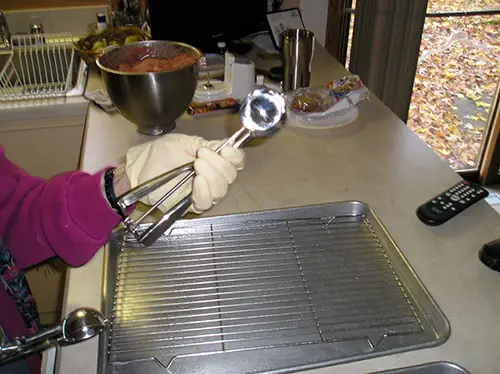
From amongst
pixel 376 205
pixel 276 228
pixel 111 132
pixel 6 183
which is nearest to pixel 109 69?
pixel 111 132

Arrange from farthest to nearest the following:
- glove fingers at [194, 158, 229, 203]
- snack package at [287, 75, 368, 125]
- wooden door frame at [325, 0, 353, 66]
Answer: wooden door frame at [325, 0, 353, 66] → snack package at [287, 75, 368, 125] → glove fingers at [194, 158, 229, 203]

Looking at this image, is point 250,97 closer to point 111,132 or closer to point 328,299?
point 328,299

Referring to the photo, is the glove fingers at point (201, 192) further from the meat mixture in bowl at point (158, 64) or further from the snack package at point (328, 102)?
the snack package at point (328, 102)

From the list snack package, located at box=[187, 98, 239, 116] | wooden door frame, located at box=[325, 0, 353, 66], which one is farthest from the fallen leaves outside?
snack package, located at box=[187, 98, 239, 116]

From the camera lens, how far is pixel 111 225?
2.20 feet

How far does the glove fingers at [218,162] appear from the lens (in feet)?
2.04

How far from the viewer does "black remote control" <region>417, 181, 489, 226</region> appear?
735 mm

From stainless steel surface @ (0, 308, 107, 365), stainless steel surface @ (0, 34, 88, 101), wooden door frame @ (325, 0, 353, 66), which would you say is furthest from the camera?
wooden door frame @ (325, 0, 353, 66)

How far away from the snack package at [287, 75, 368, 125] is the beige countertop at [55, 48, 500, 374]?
1.8 inches

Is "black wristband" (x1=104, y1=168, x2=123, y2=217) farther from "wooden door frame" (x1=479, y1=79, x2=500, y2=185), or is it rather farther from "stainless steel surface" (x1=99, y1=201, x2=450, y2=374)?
"wooden door frame" (x1=479, y1=79, x2=500, y2=185)

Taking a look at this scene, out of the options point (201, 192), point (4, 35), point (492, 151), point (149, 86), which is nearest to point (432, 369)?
point (201, 192)

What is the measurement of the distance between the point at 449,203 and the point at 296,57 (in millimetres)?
655

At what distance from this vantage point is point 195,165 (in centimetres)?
61

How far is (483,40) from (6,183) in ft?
7.70
